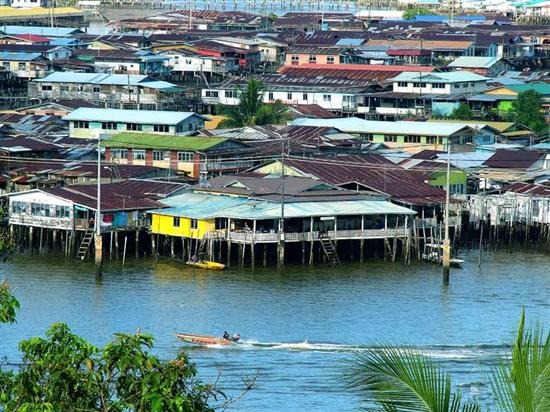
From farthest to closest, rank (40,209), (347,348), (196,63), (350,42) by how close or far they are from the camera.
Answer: (350,42), (196,63), (40,209), (347,348)

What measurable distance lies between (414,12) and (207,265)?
71324 millimetres

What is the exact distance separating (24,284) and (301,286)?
489cm

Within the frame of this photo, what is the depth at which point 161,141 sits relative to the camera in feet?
134

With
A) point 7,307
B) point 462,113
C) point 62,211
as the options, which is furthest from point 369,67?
point 7,307

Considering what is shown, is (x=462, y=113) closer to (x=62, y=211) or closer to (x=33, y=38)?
(x=62, y=211)

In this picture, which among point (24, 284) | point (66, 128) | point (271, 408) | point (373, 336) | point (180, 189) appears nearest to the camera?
point (271, 408)

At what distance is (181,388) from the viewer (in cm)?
888

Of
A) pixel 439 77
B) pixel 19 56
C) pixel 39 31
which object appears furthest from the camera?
pixel 39 31

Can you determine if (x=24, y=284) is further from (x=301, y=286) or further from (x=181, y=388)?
(x=181, y=388)

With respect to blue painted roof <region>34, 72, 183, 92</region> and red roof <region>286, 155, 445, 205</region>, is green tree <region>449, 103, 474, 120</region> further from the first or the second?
red roof <region>286, 155, 445, 205</region>

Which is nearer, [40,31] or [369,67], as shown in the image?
[369,67]

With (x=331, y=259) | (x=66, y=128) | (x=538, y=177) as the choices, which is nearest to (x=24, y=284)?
(x=331, y=259)

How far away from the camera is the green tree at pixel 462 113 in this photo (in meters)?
52.5

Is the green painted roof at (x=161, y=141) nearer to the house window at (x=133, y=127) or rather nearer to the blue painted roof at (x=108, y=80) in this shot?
the house window at (x=133, y=127)
